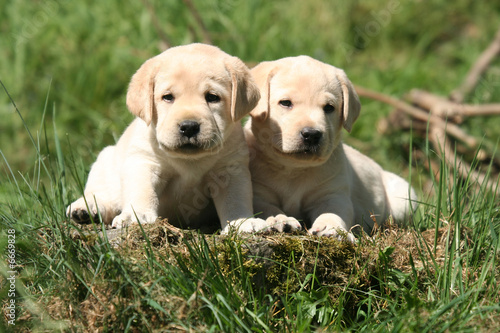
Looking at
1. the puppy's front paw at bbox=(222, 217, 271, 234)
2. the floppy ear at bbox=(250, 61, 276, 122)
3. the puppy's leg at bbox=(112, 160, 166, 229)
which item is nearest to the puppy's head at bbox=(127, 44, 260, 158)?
the floppy ear at bbox=(250, 61, 276, 122)

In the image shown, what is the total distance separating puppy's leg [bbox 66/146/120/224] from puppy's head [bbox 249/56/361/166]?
122cm


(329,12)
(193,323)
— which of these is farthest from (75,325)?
(329,12)

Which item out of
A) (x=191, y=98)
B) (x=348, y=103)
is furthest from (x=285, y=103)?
(x=191, y=98)

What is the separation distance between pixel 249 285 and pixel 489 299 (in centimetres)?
143

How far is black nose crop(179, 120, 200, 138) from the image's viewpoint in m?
3.94

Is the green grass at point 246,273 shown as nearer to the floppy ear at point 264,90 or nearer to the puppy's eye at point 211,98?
the puppy's eye at point 211,98

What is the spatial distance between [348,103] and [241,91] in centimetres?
92

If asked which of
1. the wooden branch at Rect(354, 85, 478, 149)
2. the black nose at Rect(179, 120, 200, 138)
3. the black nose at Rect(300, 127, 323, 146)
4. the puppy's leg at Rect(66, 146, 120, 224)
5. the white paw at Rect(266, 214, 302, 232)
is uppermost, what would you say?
the black nose at Rect(179, 120, 200, 138)

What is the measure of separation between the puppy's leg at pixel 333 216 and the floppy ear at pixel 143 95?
4.60ft

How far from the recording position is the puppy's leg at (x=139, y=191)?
4.15 meters

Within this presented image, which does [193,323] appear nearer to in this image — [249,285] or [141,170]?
[249,285]

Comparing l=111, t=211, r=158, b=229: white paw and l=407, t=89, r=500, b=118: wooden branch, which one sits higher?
l=111, t=211, r=158, b=229: white paw

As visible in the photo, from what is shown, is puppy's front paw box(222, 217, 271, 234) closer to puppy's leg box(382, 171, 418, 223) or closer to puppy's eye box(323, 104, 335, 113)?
puppy's eye box(323, 104, 335, 113)

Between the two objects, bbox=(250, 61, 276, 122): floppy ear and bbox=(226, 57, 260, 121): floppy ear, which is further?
bbox=(250, 61, 276, 122): floppy ear
